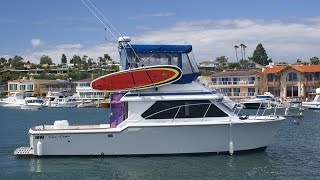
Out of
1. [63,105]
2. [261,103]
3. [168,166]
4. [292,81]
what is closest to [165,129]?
[168,166]

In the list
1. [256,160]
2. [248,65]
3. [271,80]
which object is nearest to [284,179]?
[256,160]

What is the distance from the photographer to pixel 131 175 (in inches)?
721

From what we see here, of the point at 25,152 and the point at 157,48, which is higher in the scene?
the point at 157,48

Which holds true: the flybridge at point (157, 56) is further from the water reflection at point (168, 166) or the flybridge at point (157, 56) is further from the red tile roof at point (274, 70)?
the red tile roof at point (274, 70)

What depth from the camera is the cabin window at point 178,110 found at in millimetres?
21016

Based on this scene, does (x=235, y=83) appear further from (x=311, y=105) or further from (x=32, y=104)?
(x=32, y=104)

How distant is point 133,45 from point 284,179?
27.8ft

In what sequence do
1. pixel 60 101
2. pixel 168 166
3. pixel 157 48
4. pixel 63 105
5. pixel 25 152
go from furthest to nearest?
pixel 60 101, pixel 63 105, pixel 25 152, pixel 157 48, pixel 168 166

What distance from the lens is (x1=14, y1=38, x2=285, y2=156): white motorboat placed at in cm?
2073

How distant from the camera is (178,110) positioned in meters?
21.0

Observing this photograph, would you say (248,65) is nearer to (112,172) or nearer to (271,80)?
(271,80)

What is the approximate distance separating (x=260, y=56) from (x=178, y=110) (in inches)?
4754

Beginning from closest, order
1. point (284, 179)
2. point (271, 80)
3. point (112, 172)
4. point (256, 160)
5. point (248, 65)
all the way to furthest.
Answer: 1. point (284, 179)
2. point (112, 172)
3. point (256, 160)
4. point (271, 80)
5. point (248, 65)

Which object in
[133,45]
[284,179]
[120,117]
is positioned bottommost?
[284,179]
